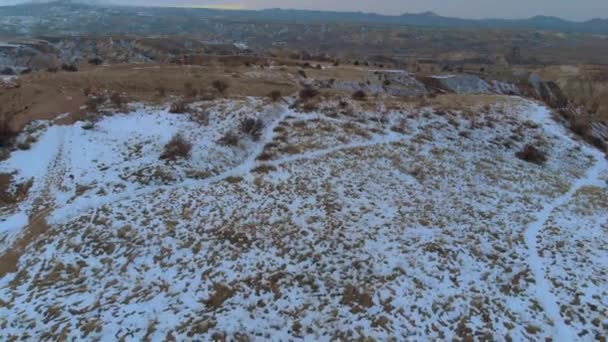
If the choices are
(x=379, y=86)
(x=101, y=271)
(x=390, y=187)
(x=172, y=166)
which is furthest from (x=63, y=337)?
(x=379, y=86)

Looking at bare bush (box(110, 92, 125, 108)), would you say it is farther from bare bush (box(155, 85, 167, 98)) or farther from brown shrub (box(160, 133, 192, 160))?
brown shrub (box(160, 133, 192, 160))

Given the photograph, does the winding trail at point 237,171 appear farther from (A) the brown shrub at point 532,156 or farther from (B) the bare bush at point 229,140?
(A) the brown shrub at point 532,156

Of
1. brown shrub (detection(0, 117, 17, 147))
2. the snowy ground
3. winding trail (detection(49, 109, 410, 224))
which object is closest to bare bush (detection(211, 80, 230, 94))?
winding trail (detection(49, 109, 410, 224))

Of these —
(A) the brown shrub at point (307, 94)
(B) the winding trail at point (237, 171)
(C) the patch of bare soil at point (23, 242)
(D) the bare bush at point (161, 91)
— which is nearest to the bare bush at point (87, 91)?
(D) the bare bush at point (161, 91)

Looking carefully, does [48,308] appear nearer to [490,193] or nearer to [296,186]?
[296,186]

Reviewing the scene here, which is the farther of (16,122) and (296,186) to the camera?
(16,122)

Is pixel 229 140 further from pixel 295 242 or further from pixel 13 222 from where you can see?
pixel 13 222

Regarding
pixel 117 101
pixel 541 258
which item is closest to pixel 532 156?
pixel 541 258
